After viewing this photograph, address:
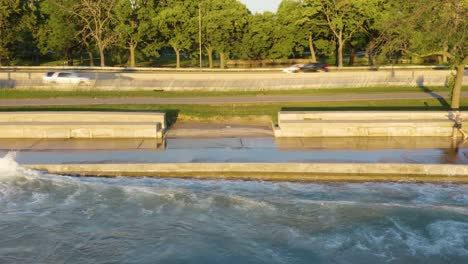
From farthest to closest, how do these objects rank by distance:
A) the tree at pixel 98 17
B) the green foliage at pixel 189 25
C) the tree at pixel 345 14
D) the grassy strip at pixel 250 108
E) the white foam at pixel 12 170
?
1. the green foliage at pixel 189 25
2. the tree at pixel 98 17
3. the tree at pixel 345 14
4. the grassy strip at pixel 250 108
5. the white foam at pixel 12 170

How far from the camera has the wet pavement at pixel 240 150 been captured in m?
14.4

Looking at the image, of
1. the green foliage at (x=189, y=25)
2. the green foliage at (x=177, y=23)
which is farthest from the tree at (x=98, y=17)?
the green foliage at (x=177, y=23)

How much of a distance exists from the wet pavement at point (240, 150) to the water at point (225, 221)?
130 centimetres

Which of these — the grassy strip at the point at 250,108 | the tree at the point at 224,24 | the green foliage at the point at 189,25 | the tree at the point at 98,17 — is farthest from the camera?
the tree at the point at 224,24

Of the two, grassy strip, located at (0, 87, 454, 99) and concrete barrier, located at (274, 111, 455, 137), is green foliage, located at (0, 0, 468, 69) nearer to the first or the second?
grassy strip, located at (0, 87, 454, 99)

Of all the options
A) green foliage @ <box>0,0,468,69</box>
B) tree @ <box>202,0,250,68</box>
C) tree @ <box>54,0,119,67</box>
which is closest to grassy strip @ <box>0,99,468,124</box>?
green foliage @ <box>0,0,468,69</box>

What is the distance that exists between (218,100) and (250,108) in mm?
2447

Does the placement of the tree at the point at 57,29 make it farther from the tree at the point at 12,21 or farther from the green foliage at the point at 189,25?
the tree at the point at 12,21

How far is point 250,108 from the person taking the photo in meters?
22.2

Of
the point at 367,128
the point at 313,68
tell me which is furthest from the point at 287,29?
the point at 367,128

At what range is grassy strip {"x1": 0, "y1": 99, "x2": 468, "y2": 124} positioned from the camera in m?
20.8

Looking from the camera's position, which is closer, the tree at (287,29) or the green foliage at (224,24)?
the green foliage at (224,24)

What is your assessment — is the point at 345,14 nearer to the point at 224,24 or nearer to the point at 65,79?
the point at 224,24

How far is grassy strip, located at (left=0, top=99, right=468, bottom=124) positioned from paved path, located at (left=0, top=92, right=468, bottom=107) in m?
0.78
